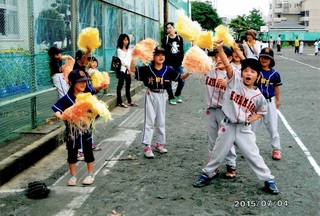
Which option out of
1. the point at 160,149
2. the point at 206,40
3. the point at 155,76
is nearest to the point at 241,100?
the point at 206,40

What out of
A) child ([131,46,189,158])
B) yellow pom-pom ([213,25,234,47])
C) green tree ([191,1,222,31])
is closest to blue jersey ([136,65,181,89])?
child ([131,46,189,158])

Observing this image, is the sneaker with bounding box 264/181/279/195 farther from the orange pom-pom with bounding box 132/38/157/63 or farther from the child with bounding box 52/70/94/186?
the orange pom-pom with bounding box 132/38/157/63

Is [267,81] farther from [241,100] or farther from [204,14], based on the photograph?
[204,14]

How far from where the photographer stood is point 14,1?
6.79 meters

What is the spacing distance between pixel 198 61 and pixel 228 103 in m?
0.80

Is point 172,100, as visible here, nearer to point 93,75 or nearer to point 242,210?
point 93,75

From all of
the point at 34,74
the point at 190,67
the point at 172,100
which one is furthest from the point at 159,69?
the point at 172,100

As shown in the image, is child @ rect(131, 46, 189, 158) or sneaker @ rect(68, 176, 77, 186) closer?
sneaker @ rect(68, 176, 77, 186)

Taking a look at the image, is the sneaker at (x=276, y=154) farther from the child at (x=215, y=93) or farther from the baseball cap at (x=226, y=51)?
the baseball cap at (x=226, y=51)

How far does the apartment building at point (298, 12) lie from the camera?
98.6 meters

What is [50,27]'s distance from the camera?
830cm

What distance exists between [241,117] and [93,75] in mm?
2880

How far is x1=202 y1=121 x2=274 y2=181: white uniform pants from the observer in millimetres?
4871

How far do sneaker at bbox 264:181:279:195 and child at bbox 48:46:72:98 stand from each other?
4194 millimetres
